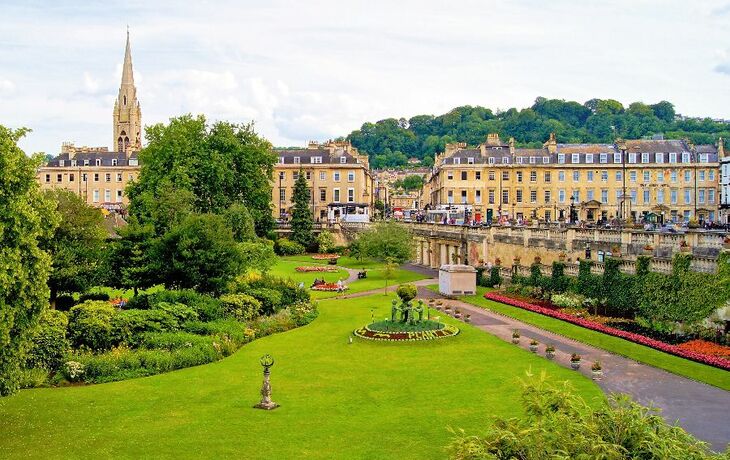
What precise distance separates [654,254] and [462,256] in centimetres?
2620

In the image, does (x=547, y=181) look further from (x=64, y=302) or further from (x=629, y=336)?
(x=64, y=302)

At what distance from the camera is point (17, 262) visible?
63.2 ft

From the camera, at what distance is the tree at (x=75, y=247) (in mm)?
37281

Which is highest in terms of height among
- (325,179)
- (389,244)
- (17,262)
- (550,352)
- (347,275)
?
(325,179)

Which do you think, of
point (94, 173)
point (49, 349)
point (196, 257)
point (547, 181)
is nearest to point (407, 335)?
point (196, 257)

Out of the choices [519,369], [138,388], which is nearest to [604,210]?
[519,369]

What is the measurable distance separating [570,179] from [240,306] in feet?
241

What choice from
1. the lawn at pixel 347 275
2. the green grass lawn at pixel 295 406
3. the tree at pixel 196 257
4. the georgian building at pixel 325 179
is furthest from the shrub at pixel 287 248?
the green grass lawn at pixel 295 406

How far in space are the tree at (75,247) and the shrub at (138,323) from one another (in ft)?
17.3

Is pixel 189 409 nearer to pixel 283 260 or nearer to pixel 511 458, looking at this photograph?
pixel 511 458

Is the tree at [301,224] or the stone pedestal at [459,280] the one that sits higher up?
the tree at [301,224]

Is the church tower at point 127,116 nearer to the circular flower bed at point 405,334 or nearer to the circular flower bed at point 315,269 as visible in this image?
the circular flower bed at point 315,269

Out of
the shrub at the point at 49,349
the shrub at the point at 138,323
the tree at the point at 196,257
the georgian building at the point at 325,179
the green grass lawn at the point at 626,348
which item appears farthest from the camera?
the georgian building at the point at 325,179

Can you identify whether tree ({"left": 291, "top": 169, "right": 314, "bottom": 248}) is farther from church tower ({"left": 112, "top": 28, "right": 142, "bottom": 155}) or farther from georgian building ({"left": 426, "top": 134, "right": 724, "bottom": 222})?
church tower ({"left": 112, "top": 28, "right": 142, "bottom": 155})
